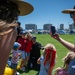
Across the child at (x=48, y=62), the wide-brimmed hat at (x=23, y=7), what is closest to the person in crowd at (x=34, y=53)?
the child at (x=48, y=62)

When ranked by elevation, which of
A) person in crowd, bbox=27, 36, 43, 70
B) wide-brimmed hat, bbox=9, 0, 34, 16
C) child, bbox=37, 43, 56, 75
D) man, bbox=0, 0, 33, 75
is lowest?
person in crowd, bbox=27, 36, 43, 70

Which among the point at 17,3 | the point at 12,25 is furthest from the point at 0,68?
the point at 17,3

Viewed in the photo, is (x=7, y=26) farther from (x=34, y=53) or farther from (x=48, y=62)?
(x=34, y=53)

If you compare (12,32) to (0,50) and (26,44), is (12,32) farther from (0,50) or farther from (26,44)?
(26,44)

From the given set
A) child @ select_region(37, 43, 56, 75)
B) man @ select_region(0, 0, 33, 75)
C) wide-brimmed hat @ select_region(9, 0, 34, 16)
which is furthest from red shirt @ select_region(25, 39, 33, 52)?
man @ select_region(0, 0, 33, 75)

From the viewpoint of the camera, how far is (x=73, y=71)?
3414 mm

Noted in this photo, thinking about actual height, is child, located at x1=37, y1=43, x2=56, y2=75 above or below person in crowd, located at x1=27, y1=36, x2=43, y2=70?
above

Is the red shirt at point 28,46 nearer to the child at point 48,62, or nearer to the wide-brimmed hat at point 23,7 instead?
the child at point 48,62

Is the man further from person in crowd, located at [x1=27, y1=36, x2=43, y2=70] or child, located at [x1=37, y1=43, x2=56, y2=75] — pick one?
→ person in crowd, located at [x1=27, y1=36, x2=43, y2=70]

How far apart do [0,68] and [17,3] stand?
1.09 ft

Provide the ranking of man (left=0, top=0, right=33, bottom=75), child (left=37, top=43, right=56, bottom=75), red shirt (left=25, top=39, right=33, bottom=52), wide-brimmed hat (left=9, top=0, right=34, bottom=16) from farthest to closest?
red shirt (left=25, top=39, right=33, bottom=52), child (left=37, top=43, right=56, bottom=75), wide-brimmed hat (left=9, top=0, right=34, bottom=16), man (left=0, top=0, right=33, bottom=75)

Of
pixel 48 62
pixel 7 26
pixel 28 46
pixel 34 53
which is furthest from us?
pixel 34 53

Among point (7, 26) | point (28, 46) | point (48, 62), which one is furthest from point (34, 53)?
point (7, 26)

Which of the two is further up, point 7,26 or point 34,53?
point 7,26
